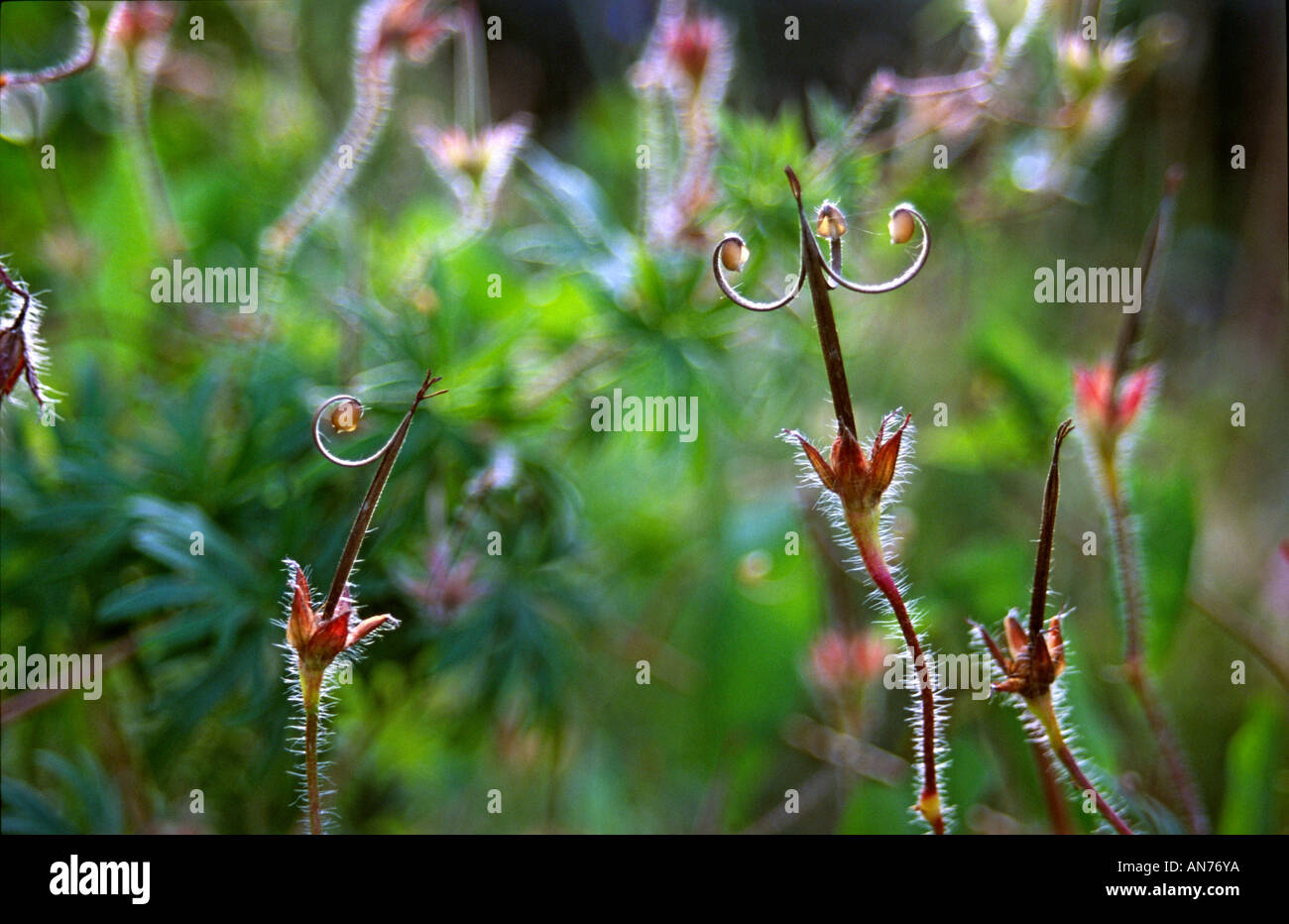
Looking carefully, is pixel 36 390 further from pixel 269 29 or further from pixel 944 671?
pixel 269 29

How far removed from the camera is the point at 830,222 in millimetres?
319

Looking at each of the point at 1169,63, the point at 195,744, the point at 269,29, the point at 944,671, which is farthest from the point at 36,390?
the point at 1169,63

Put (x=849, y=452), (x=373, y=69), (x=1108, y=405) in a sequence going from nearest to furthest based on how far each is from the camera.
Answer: (x=849, y=452)
(x=1108, y=405)
(x=373, y=69)

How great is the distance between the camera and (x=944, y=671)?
586 mm

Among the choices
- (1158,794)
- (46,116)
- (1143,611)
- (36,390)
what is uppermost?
(46,116)

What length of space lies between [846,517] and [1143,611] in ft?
1.04

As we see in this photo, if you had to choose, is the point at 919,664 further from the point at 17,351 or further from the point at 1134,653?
the point at 17,351

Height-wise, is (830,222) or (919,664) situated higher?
(830,222)

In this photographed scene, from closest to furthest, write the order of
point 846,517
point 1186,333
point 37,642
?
point 846,517 → point 37,642 → point 1186,333

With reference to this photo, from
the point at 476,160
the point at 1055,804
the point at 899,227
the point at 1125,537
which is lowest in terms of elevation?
the point at 1055,804

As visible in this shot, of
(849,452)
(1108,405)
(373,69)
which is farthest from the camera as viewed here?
(373,69)

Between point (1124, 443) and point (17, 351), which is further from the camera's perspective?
point (1124, 443)

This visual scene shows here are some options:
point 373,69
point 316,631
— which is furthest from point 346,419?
point 373,69

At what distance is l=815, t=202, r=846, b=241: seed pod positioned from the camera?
0.31m
